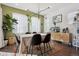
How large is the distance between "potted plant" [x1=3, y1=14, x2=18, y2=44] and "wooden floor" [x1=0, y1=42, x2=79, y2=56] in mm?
227

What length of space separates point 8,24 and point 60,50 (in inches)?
44.6

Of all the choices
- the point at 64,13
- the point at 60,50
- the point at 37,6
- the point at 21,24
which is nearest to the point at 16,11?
the point at 21,24

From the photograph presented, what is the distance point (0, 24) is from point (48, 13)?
3.17 feet

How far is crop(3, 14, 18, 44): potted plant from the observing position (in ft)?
6.17

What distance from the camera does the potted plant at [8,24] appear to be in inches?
74.0

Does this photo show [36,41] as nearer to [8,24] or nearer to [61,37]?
[61,37]

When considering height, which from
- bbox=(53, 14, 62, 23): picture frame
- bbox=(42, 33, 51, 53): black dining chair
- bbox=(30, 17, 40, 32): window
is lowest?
bbox=(42, 33, 51, 53): black dining chair

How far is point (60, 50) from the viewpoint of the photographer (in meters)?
1.88

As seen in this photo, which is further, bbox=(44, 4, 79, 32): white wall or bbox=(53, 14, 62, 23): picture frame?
bbox=(53, 14, 62, 23): picture frame

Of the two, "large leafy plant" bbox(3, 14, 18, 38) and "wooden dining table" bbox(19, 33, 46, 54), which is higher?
"large leafy plant" bbox(3, 14, 18, 38)

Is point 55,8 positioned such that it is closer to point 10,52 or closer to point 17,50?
point 17,50

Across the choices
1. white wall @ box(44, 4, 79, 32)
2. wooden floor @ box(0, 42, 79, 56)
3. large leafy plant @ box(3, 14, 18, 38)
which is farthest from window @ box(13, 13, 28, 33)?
white wall @ box(44, 4, 79, 32)

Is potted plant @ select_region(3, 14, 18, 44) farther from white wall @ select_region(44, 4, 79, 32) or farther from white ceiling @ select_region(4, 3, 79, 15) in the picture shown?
white wall @ select_region(44, 4, 79, 32)

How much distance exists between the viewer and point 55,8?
6.29ft
